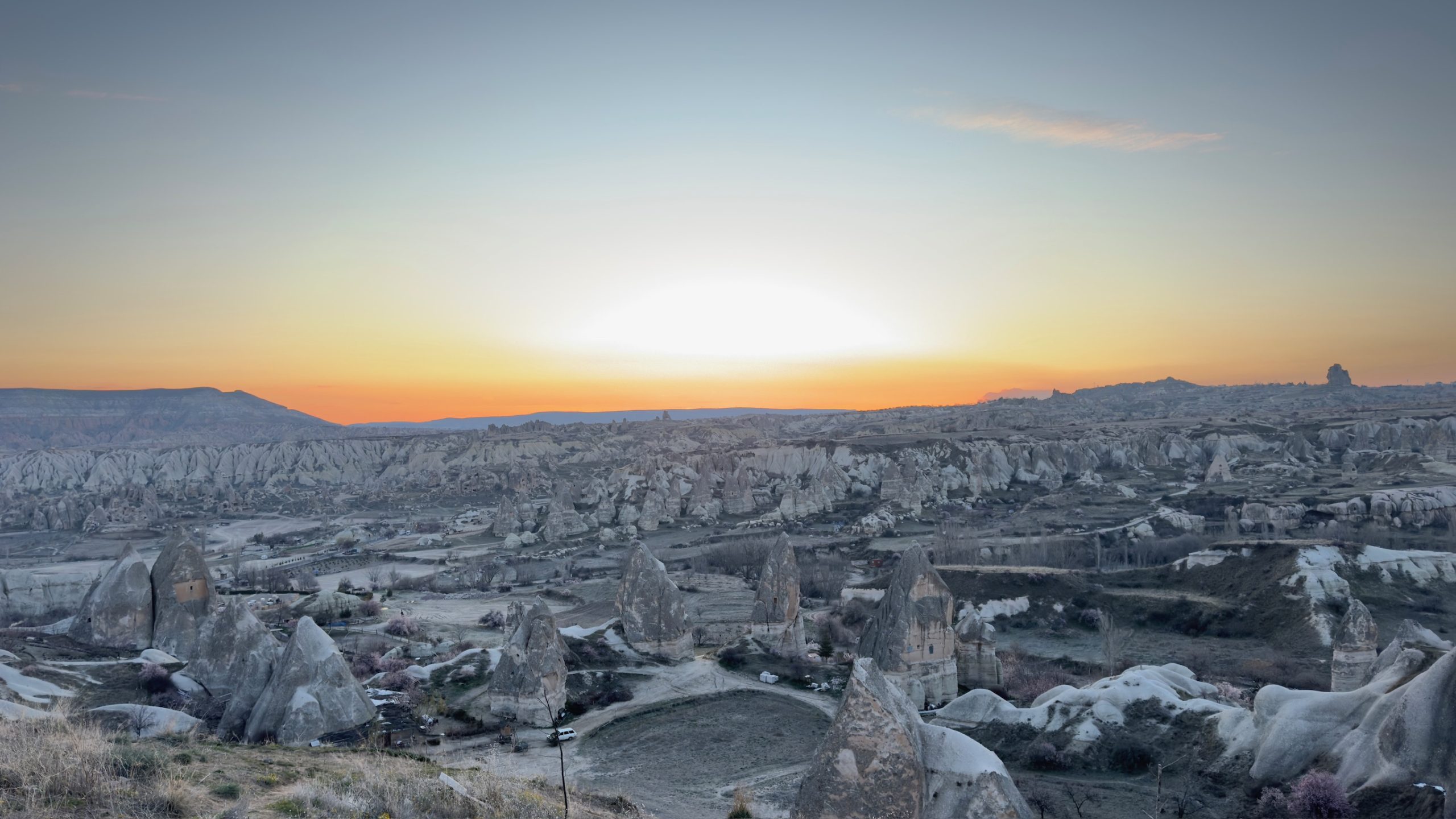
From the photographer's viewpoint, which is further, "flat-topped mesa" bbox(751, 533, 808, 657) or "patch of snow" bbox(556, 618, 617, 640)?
"flat-topped mesa" bbox(751, 533, 808, 657)

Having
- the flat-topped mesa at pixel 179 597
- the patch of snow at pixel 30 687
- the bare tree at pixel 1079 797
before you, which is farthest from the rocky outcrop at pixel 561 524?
the bare tree at pixel 1079 797

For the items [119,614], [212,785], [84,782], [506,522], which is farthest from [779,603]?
[506,522]

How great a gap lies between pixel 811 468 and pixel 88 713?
90072 mm

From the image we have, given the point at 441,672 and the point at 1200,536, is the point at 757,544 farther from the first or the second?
the point at 441,672

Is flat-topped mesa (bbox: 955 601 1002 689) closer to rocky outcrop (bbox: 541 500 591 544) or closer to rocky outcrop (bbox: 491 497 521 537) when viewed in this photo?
rocky outcrop (bbox: 541 500 591 544)

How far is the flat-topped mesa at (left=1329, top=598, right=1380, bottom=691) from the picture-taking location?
86.5ft

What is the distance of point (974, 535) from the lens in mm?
63219

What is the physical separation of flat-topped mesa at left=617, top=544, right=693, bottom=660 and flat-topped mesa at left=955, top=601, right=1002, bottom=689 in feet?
32.7

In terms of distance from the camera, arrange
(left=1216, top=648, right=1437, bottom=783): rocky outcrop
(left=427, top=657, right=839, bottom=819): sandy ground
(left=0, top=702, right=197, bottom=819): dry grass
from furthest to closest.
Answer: (left=427, top=657, right=839, bottom=819): sandy ground, (left=1216, top=648, right=1437, bottom=783): rocky outcrop, (left=0, top=702, right=197, bottom=819): dry grass

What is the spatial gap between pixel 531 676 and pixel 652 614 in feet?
25.5

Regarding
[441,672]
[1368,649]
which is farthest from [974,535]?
[441,672]

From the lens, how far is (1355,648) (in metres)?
26.4

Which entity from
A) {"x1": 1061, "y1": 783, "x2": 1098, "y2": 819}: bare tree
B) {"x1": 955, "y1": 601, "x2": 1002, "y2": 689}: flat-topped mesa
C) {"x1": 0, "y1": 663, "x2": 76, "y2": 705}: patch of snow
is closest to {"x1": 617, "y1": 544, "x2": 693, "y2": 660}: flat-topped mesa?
{"x1": 955, "y1": 601, "x2": 1002, "y2": 689}: flat-topped mesa

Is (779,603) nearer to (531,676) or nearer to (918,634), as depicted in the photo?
→ (918,634)
